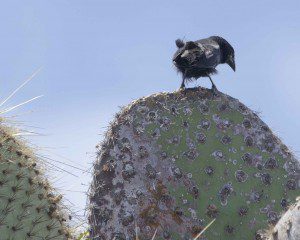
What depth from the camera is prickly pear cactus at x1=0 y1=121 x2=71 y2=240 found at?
3.08 m

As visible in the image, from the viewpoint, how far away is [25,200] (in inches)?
124

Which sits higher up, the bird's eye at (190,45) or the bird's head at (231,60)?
the bird's eye at (190,45)

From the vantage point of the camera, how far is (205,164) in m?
4.45

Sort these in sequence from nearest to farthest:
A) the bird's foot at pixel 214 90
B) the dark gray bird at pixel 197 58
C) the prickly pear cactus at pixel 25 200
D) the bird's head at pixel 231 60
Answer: the prickly pear cactus at pixel 25 200 < the bird's foot at pixel 214 90 < the dark gray bird at pixel 197 58 < the bird's head at pixel 231 60

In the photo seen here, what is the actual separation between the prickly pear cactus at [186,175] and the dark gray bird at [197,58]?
50cm

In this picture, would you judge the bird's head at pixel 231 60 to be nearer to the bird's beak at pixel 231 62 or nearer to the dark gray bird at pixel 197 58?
the bird's beak at pixel 231 62

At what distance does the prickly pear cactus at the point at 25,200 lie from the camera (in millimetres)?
3080

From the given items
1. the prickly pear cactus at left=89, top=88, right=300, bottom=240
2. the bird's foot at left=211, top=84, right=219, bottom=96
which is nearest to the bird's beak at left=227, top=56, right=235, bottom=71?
the bird's foot at left=211, top=84, right=219, bottom=96

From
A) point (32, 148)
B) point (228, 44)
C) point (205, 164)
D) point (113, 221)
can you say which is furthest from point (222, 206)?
point (228, 44)

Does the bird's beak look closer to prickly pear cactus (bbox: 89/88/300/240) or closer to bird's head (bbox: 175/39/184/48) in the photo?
bird's head (bbox: 175/39/184/48)

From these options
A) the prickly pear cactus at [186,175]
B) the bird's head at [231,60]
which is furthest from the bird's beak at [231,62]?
the prickly pear cactus at [186,175]

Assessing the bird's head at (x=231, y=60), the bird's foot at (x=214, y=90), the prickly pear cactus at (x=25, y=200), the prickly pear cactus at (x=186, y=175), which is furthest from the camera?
the bird's head at (x=231, y=60)

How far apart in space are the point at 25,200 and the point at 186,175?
56.6 inches

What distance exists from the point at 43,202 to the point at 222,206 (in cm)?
142
